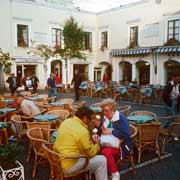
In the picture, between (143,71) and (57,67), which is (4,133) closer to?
(143,71)

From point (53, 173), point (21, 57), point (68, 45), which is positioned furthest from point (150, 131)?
point (21, 57)

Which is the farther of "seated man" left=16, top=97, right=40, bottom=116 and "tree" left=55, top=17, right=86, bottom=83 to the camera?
"tree" left=55, top=17, right=86, bottom=83

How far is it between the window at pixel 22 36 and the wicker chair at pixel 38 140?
20488 millimetres

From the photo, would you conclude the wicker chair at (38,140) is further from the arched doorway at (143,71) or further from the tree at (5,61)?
the arched doorway at (143,71)

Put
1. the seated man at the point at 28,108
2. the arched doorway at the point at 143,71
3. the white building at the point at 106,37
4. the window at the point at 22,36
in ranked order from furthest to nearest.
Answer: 1. the window at the point at 22,36
2. the arched doorway at the point at 143,71
3. the white building at the point at 106,37
4. the seated man at the point at 28,108

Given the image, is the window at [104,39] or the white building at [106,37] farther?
the window at [104,39]

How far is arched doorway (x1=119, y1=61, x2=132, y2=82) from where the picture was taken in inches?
1043

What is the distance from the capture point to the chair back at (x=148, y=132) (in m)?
5.65

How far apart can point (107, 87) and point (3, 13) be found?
36.6 feet

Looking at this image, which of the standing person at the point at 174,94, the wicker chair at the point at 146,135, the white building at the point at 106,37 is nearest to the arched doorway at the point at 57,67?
the white building at the point at 106,37

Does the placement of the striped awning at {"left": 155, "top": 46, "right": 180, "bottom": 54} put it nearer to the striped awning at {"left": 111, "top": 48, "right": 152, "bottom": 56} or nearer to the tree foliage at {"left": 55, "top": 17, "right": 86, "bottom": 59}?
the striped awning at {"left": 111, "top": 48, "right": 152, "bottom": 56}

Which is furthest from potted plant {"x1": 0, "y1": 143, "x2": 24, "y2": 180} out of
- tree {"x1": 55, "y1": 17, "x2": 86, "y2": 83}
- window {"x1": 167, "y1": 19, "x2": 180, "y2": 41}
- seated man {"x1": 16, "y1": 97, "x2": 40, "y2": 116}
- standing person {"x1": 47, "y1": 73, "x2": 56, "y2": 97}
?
window {"x1": 167, "y1": 19, "x2": 180, "y2": 41}

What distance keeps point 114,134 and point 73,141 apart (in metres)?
1.00

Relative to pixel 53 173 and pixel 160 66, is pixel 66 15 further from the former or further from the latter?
pixel 53 173
